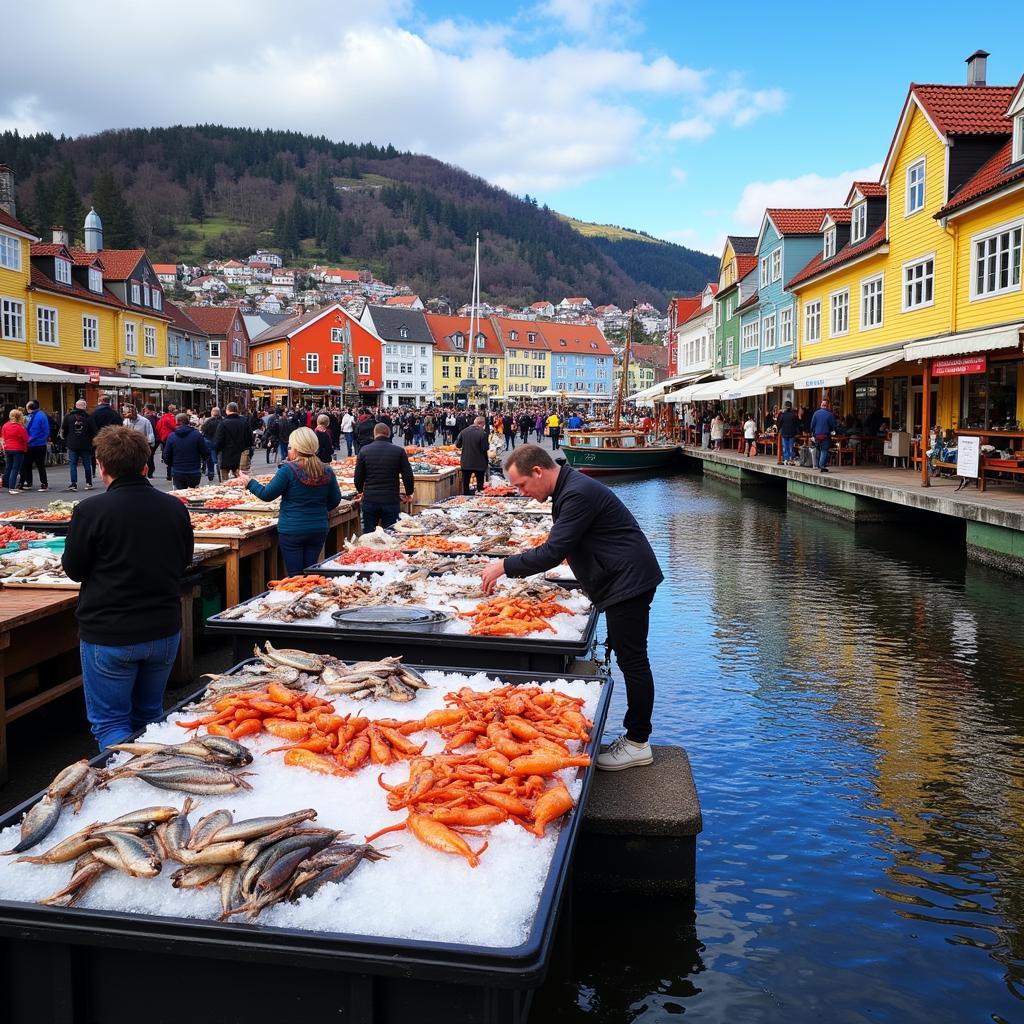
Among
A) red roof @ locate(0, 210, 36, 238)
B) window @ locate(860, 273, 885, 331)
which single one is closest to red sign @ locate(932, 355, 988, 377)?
window @ locate(860, 273, 885, 331)

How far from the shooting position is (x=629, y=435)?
1644 inches

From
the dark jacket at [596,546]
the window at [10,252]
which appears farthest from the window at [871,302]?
the window at [10,252]

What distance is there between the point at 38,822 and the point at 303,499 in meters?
5.91

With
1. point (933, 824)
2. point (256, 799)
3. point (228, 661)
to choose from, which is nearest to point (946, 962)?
point (933, 824)

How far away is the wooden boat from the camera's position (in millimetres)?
38500

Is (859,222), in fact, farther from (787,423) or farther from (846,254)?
(787,423)

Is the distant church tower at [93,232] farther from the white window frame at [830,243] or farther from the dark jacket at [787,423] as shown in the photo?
the dark jacket at [787,423]

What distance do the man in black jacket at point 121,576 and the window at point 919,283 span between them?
24775 millimetres

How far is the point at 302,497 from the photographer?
372 inches

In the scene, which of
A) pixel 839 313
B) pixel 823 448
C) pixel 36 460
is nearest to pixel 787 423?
pixel 823 448

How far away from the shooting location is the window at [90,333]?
140ft

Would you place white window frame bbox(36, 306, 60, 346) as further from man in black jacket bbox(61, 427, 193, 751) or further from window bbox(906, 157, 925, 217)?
man in black jacket bbox(61, 427, 193, 751)

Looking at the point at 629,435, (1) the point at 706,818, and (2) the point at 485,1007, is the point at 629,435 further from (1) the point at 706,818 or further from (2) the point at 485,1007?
(2) the point at 485,1007

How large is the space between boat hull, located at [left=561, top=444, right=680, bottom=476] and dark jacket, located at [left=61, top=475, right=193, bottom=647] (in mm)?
32891
